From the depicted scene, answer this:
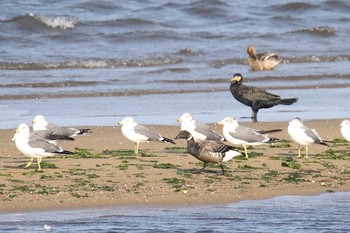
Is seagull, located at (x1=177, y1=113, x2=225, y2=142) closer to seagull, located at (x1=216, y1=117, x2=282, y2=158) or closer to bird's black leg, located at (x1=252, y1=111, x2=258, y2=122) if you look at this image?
seagull, located at (x1=216, y1=117, x2=282, y2=158)

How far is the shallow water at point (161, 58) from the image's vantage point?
18.0 meters

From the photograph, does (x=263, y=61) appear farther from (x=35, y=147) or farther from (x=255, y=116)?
(x=35, y=147)

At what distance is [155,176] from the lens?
11.3 metres

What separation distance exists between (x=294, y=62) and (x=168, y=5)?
A: 1057cm

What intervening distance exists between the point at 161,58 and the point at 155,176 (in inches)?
619

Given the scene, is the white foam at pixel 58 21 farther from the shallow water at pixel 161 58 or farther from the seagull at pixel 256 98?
the seagull at pixel 256 98

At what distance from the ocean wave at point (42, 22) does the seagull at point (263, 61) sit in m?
8.34

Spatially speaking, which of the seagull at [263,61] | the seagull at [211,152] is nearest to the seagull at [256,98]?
the seagull at [211,152]

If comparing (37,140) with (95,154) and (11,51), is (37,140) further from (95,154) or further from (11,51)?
(11,51)

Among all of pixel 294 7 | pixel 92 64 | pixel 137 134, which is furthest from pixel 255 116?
pixel 294 7

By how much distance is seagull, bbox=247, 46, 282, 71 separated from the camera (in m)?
24.9

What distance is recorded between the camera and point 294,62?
2745 centimetres

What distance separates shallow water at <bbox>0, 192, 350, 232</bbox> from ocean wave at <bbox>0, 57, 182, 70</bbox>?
1500 cm

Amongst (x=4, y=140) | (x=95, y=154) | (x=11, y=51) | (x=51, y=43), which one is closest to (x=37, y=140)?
(x=95, y=154)
